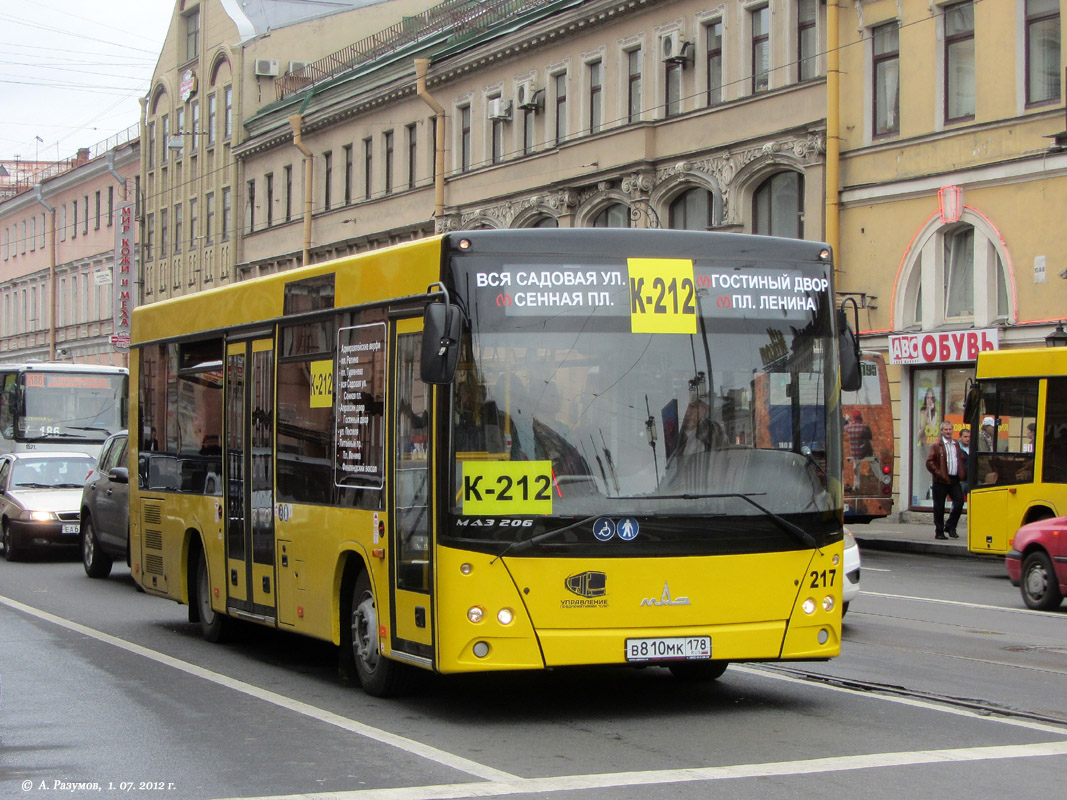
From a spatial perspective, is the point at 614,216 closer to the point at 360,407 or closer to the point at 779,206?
the point at 779,206

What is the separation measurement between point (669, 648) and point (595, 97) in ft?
100

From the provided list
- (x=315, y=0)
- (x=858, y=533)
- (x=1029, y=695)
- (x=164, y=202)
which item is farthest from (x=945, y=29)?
(x=164, y=202)

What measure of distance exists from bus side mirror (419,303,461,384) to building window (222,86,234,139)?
168 ft

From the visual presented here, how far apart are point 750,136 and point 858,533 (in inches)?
365

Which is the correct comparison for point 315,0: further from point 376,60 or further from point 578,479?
point 578,479

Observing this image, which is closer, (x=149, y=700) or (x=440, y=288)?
(x=440, y=288)

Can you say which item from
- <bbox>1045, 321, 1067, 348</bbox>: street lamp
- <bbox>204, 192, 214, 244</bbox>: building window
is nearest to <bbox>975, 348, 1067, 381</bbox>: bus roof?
<bbox>1045, 321, 1067, 348</bbox>: street lamp

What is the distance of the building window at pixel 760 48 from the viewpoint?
32.8 metres

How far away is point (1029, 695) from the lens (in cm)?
993

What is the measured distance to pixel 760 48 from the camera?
33094 millimetres

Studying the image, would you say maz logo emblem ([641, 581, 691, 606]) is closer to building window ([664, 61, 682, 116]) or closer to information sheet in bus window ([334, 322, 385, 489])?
information sheet in bus window ([334, 322, 385, 489])

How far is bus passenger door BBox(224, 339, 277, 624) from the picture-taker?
451 inches

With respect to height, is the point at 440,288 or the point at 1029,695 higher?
the point at 440,288

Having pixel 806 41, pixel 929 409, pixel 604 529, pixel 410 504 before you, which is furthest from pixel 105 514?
pixel 806 41
